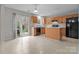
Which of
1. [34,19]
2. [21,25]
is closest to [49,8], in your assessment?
[34,19]

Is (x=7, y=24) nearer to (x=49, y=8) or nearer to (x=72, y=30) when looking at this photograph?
(x=49, y=8)

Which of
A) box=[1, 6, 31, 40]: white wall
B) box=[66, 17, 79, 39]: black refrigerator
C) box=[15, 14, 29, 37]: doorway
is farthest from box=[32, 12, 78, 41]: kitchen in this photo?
box=[1, 6, 31, 40]: white wall

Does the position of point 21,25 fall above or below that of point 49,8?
below

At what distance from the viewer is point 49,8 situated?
3441 mm

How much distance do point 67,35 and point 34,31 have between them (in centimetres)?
108

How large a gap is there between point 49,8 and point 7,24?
50.5 inches

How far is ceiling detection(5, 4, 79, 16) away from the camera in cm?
329

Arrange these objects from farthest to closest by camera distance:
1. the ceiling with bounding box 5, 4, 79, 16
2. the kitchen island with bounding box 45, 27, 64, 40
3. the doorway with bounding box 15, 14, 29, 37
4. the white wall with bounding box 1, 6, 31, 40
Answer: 1. the kitchen island with bounding box 45, 27, 64, 40
2. the doorway with bounding box 15, 14, 29, 37
3. the white wall with bounding box 1, 6, 31, 40
4. the ceiling with bounding box 5, 4, 79, 16

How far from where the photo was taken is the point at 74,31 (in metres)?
3.75

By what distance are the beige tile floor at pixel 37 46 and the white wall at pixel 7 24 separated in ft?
0.56

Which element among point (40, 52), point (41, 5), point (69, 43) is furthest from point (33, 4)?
point (69, 43)

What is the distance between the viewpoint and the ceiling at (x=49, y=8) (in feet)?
10.8

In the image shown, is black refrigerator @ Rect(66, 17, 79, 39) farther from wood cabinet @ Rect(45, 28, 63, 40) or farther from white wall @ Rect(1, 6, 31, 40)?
white wall @ Rect(1, 6, 31, 40)

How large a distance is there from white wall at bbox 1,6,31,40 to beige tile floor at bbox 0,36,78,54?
0.17 m
